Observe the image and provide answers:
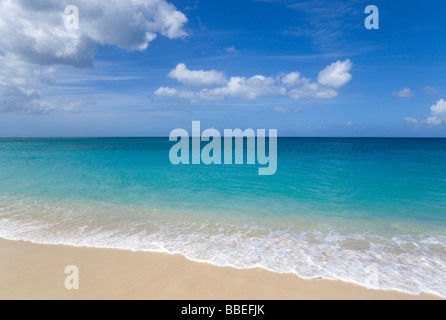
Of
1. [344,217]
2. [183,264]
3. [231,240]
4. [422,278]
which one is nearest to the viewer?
[422,278]

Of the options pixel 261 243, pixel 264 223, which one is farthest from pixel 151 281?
pixel 264 223

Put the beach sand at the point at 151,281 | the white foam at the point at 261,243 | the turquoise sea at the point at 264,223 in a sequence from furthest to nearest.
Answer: the turquoise sea at the point at 264,223 → the white foam at the point at 261,243 → the beach sand at the point at 151,281

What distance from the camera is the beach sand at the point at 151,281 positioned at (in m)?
4.08

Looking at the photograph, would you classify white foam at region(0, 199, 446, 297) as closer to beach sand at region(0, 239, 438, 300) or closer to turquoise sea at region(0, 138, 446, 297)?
turquoise sea at region(0, 138, 446, 297)

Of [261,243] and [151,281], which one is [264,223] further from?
[151,281]

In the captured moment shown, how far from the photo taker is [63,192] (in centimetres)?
1169

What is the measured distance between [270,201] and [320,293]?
20.0 ft

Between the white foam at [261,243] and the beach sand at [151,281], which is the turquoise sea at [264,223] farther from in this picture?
the beach sand at [151,281]

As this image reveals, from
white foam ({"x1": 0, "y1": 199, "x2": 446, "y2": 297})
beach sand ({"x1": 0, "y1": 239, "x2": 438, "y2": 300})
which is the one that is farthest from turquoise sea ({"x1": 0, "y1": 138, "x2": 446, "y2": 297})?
beach sand ({"x1": 0, "y1": 239, "x2": 438, "y2": 300})

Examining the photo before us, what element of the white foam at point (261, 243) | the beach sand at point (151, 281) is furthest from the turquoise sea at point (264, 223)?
the beach sand at point (151, 281)

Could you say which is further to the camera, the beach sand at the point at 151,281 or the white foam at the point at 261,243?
the white foam at the point at 261,243

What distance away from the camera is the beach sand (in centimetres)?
408
